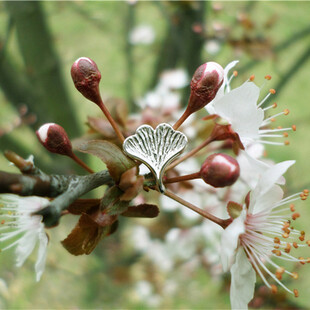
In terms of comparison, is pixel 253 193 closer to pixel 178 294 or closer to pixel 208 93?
pixel 208 93

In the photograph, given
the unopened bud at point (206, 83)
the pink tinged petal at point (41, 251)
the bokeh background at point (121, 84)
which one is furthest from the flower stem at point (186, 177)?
the bokeh background at point (121, 84)

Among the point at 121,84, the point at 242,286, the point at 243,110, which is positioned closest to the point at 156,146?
the point at 243,110

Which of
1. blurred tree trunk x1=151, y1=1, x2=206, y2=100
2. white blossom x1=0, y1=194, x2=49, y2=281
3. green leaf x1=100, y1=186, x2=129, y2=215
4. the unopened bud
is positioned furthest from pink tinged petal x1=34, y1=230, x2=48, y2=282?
blurred tree trunk x1=151, y1=1, x2=206, y2=100

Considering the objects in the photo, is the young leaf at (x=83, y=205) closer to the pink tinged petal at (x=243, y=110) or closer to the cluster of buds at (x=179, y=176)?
the cluster of buds at (x=179, y=176)

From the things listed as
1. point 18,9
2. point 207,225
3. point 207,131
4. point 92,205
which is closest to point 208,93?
point 92,205

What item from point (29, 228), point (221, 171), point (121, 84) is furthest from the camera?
point (121, 84)

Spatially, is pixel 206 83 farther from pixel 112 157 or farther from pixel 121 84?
pixel 121 84
